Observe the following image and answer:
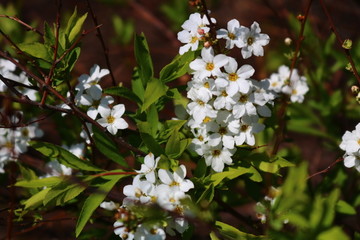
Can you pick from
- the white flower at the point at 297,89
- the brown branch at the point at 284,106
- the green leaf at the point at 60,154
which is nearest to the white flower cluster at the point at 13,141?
the green leaf at the point at 60,154

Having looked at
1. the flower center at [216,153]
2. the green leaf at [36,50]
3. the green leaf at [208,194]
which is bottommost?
the green leaf at [208,194]

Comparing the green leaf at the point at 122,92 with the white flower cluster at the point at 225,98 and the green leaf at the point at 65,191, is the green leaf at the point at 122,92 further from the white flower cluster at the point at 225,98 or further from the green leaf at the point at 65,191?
the green leaf at the point at 65,191

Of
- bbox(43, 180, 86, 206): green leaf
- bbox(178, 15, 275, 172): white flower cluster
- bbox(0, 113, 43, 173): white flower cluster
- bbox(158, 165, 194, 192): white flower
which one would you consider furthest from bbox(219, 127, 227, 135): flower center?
bbox(0, 113, 43, 173): white flower cluster

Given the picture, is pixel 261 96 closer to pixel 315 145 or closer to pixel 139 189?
pixel 139 189

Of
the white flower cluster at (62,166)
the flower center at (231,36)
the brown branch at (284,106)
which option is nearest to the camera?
the flower center at (231,36)

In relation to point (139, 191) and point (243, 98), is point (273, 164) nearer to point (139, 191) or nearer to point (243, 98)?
point (243, 98)

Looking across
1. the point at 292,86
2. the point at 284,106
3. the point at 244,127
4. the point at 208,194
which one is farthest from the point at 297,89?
the point at 208,194
